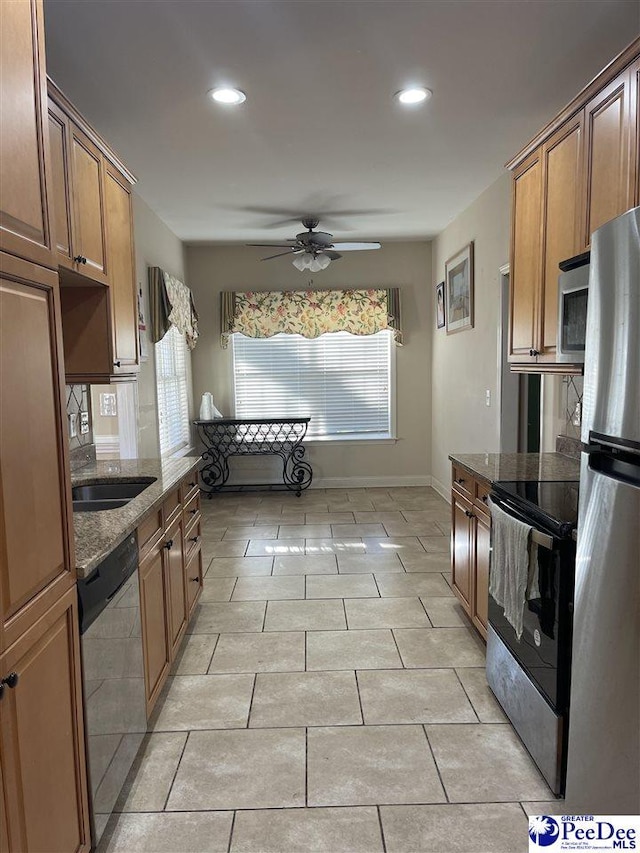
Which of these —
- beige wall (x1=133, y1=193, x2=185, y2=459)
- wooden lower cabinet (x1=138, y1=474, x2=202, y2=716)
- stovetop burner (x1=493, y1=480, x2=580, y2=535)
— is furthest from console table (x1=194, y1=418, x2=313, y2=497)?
stovetop burner (x1=493, y1=480, x2=580, y2=535)

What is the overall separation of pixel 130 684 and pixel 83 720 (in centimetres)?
42

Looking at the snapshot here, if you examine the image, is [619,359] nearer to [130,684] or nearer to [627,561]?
[627,561]

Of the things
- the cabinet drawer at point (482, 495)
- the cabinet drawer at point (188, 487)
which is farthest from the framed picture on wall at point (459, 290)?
the cabinet drawer at point (188, 487)

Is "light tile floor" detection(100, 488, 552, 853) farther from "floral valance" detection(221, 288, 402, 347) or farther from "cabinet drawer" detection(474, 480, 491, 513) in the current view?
"floral valance" detection(221, 288, 402, 347)

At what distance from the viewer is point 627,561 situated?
4.12ft

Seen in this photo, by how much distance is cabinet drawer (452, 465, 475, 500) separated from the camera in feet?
9.27

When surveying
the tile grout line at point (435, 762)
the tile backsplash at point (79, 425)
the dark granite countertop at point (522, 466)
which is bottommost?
the tile grout line at point (435, 762)

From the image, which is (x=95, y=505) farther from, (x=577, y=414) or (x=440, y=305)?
(x=440, y=305)

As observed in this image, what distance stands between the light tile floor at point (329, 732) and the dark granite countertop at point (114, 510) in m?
0.89

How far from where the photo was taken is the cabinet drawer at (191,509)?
2929 millimetres

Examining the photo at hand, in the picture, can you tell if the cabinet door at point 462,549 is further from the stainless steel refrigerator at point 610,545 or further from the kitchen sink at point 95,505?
the kitchen sink at point 95,505

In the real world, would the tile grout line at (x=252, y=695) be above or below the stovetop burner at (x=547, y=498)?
below

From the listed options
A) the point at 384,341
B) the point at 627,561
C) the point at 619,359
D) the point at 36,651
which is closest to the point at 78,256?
the point at 36,651

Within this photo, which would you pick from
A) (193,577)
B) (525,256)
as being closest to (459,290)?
(525,256)
